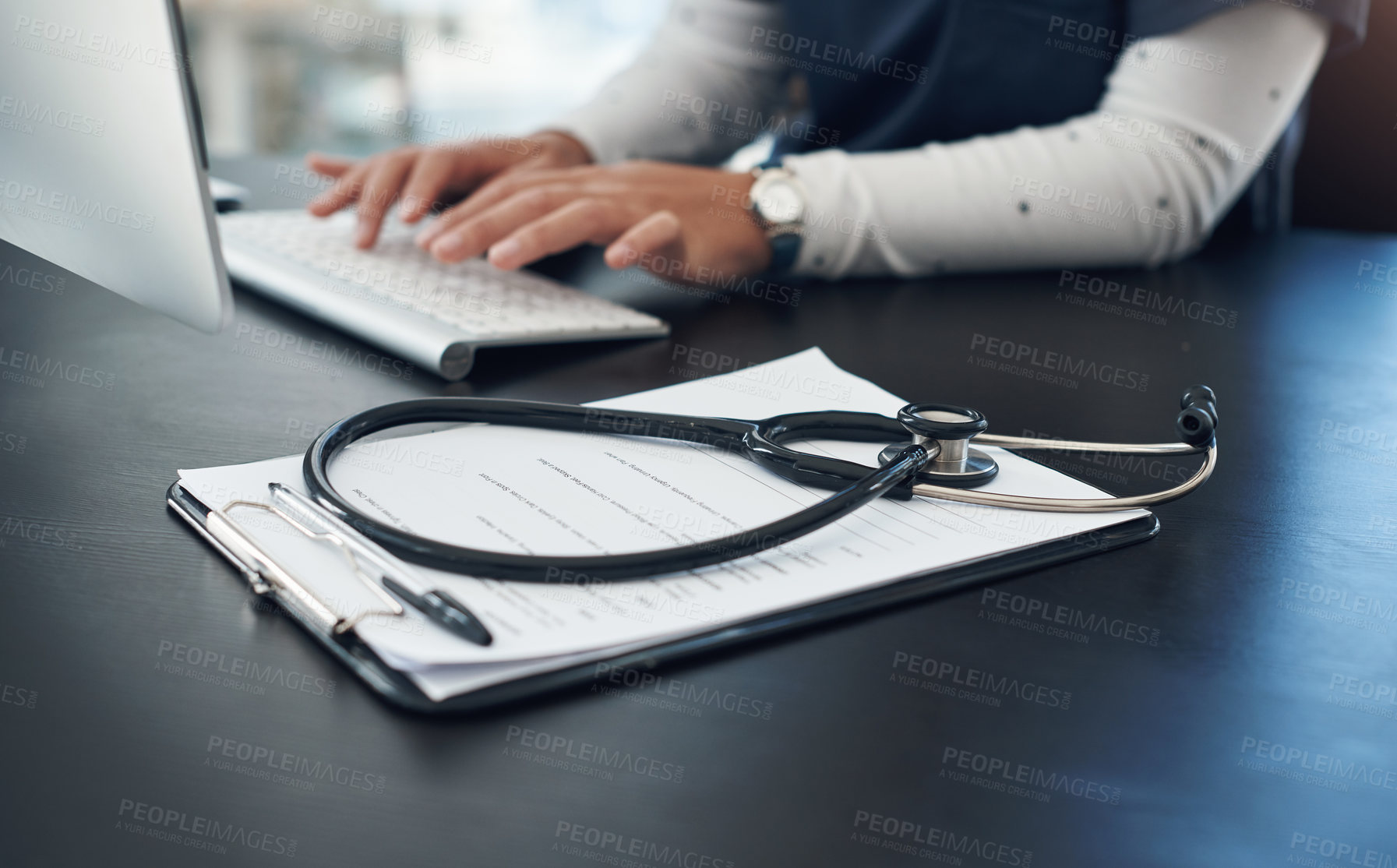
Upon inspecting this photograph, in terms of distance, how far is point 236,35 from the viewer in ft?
12.9

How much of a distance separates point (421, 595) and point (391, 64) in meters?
4.30

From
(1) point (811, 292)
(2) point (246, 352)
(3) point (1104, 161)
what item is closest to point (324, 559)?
(2) point (246, 352)

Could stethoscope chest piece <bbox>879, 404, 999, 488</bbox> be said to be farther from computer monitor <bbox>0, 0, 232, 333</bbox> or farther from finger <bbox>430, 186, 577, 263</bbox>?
finger <bbox>430, 186, 577, 263</bbox>

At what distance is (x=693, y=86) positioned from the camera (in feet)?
4.63

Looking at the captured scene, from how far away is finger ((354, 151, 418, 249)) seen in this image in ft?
3.04

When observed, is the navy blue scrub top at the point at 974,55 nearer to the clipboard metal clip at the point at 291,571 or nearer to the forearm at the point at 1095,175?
the forearm at the point at 1095,175

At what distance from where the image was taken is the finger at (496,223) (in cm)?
87

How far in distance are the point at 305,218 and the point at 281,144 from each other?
11.4ft

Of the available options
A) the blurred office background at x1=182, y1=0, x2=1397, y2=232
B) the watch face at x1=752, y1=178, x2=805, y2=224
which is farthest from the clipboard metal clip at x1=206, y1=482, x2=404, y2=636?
the blurred office background at x1=182, y1=0, x2=1397, y2=232

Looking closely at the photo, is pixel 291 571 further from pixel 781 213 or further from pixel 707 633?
pixel 781 213

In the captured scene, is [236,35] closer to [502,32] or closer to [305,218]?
[502,32]

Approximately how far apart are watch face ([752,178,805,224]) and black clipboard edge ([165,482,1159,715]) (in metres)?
0.54

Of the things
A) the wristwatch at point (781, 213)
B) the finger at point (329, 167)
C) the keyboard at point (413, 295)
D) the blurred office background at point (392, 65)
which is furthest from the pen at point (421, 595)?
the blurred office background at point (392, 65)

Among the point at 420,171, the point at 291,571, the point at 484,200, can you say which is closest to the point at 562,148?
the point at 420,171
